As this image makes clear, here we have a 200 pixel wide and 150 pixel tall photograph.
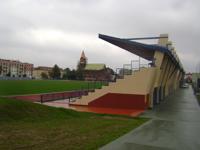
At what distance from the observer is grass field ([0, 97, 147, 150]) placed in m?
8.51

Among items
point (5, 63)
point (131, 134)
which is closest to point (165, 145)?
point (131, 134)

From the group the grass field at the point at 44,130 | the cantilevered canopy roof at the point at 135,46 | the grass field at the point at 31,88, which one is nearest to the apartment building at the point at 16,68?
the grass field at the point at 31,88

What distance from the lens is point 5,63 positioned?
15550cm

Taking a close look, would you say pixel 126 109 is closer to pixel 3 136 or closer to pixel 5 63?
pixel 3 136

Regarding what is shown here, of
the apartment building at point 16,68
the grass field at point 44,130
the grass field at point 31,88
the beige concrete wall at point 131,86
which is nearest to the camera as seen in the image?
the grass field at point 44,130

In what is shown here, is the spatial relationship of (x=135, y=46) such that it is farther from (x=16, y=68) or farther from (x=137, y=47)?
(x=16, y=68)

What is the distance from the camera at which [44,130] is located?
1062 cm

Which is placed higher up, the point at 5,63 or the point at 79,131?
the point at 5,63

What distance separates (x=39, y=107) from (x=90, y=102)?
353 inches

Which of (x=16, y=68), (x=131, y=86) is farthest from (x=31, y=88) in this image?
(x=16, y=68)

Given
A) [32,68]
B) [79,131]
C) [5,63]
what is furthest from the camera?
[32,68]

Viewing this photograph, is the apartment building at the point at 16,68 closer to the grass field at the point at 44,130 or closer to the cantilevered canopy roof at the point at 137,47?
the cantilevered canopy roof at the point at 137,47

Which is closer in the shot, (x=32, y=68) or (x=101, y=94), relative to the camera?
(x=101, y=94)

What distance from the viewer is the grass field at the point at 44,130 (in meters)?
8.51
